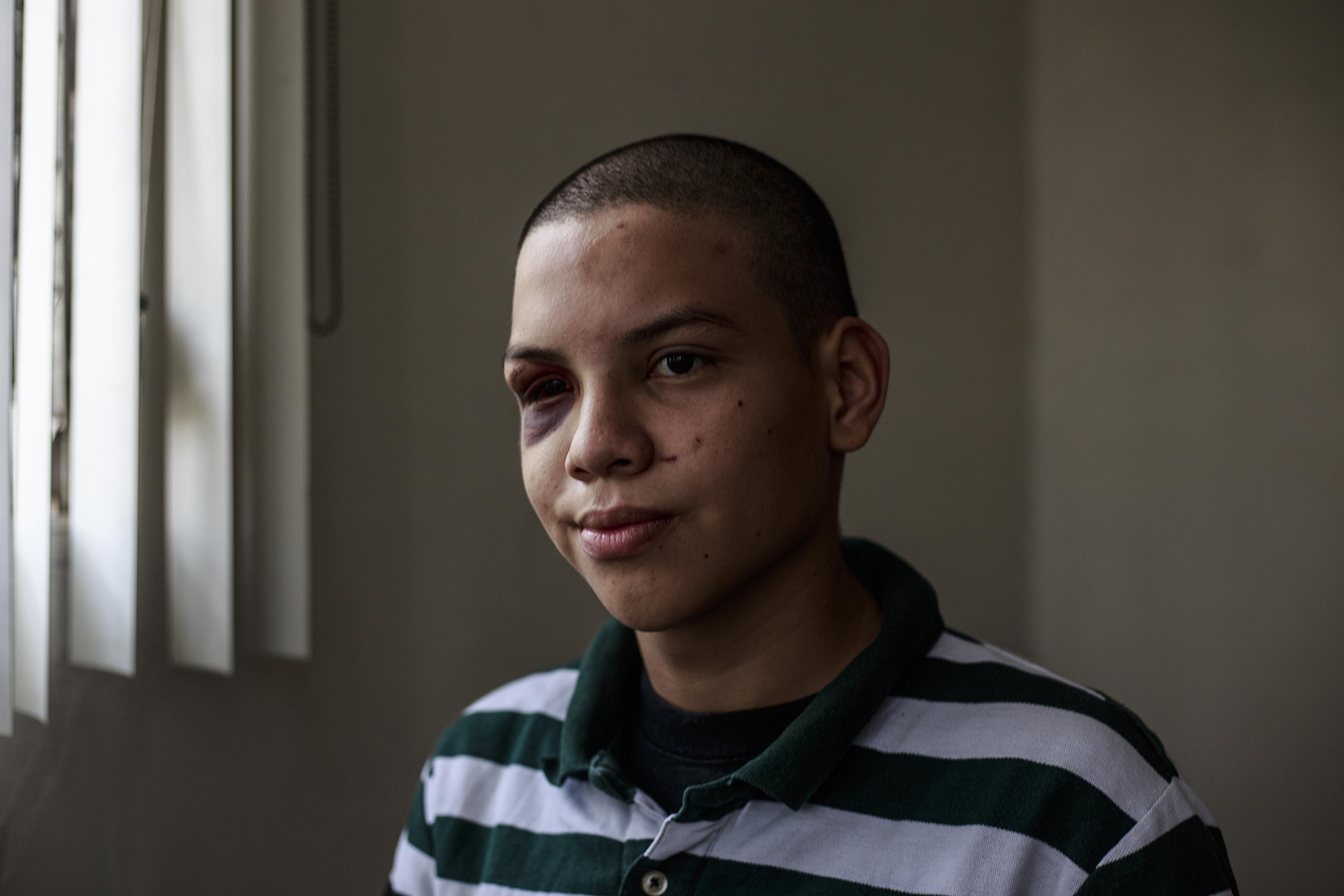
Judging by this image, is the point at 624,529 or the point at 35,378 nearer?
the point at 624,529

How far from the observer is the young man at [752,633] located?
750mm

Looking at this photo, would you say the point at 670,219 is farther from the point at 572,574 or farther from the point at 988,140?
the point at 988,140

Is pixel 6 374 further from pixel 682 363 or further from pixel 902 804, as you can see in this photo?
pixel 902 804

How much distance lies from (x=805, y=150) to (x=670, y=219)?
131 centimetres

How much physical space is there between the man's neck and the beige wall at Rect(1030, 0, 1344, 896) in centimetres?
159

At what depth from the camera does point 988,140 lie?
2309mm

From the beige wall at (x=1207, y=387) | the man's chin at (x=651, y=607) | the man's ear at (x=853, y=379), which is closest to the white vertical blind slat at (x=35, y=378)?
the man's chin at (x=651, y=607)

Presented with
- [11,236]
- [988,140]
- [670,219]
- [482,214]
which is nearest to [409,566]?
[482,214]

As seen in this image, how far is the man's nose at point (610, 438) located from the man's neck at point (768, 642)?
14 centimetres

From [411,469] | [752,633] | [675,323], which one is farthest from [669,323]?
[411,469]

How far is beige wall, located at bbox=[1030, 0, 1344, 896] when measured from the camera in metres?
2.07

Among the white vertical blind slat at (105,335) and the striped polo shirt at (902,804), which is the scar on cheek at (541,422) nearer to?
the striped polo shirt at (902,804)

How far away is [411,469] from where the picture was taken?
4.91 feet

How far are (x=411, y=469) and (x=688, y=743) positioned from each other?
77cm
